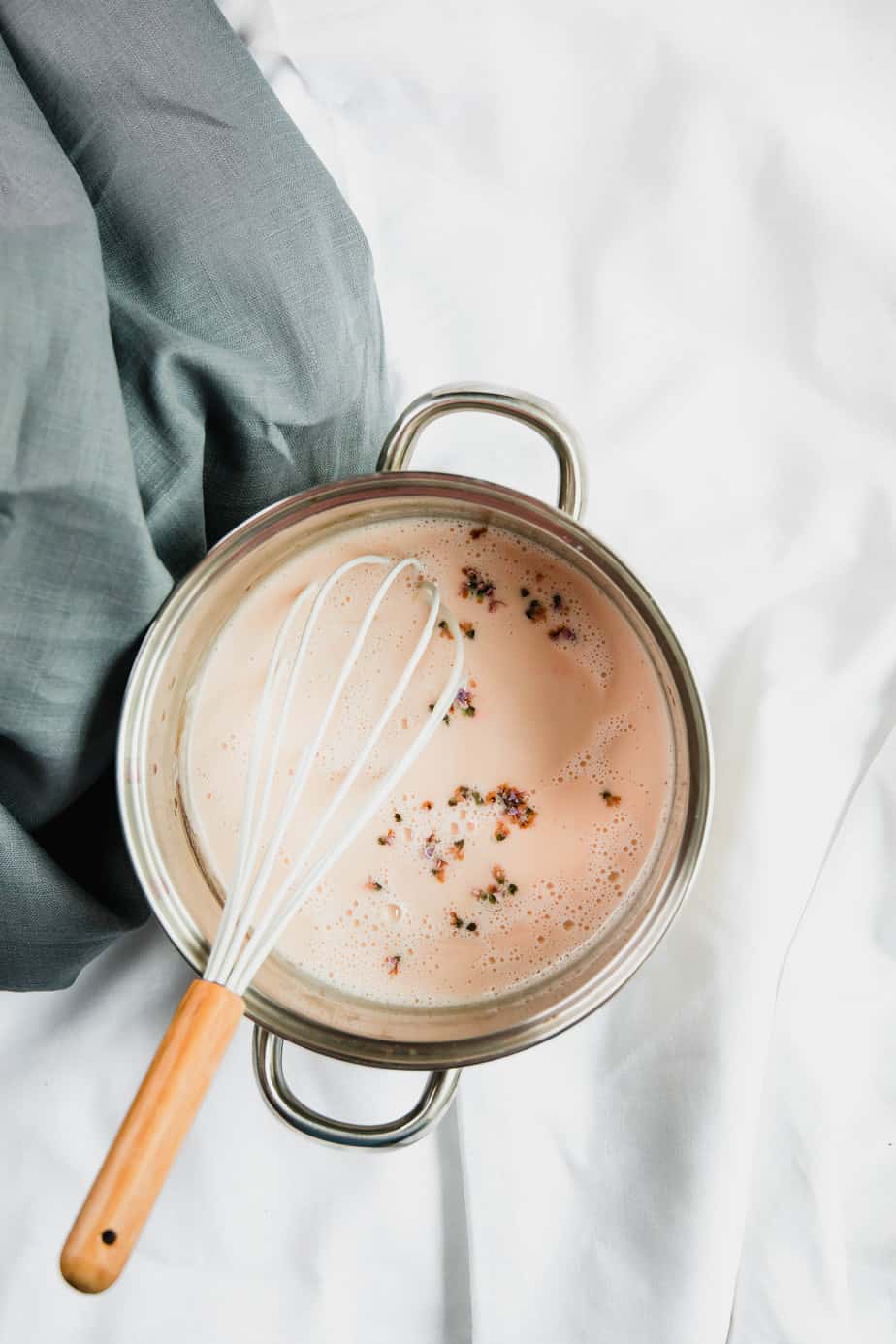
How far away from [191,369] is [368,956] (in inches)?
12.2

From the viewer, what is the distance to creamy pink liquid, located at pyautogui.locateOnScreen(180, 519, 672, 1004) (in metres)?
0.59

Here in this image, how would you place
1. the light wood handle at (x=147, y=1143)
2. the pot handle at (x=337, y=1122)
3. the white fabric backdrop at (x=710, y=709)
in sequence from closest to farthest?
the light wood handle at (x=147, y=1143), the pot handle at (x=337, y=1122), the white fabric backdrop at (x=710, y=709)

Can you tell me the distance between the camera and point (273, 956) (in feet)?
1.94

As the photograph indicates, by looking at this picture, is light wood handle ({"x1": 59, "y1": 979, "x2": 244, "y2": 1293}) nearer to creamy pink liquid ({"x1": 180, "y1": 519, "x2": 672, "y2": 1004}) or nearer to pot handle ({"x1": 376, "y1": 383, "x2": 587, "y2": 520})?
creamy pink liquid ({"x1": 180, "y1": 519, "x2": 672, "y2": 1004})

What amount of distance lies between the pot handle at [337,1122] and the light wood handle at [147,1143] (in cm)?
8

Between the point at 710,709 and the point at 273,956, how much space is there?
28 cm

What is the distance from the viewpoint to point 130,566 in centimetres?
49

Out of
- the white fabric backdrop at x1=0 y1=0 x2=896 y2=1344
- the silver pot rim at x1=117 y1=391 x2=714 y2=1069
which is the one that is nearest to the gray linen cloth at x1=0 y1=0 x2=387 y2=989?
the silver pot rim at x1=117 y1=391 x2=714 y2=1069

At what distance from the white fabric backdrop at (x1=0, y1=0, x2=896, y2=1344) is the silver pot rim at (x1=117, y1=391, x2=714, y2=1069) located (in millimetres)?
92

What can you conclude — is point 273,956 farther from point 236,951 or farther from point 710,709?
point 710,709

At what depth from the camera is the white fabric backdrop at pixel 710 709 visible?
608 millimetres

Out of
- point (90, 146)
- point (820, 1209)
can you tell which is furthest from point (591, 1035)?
point (90, 146)

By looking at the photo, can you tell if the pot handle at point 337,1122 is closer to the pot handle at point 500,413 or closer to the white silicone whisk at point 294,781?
the white silicone whisk at point 294,781

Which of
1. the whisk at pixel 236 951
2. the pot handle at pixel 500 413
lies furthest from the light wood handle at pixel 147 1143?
the pot handle at pixel 500 413
